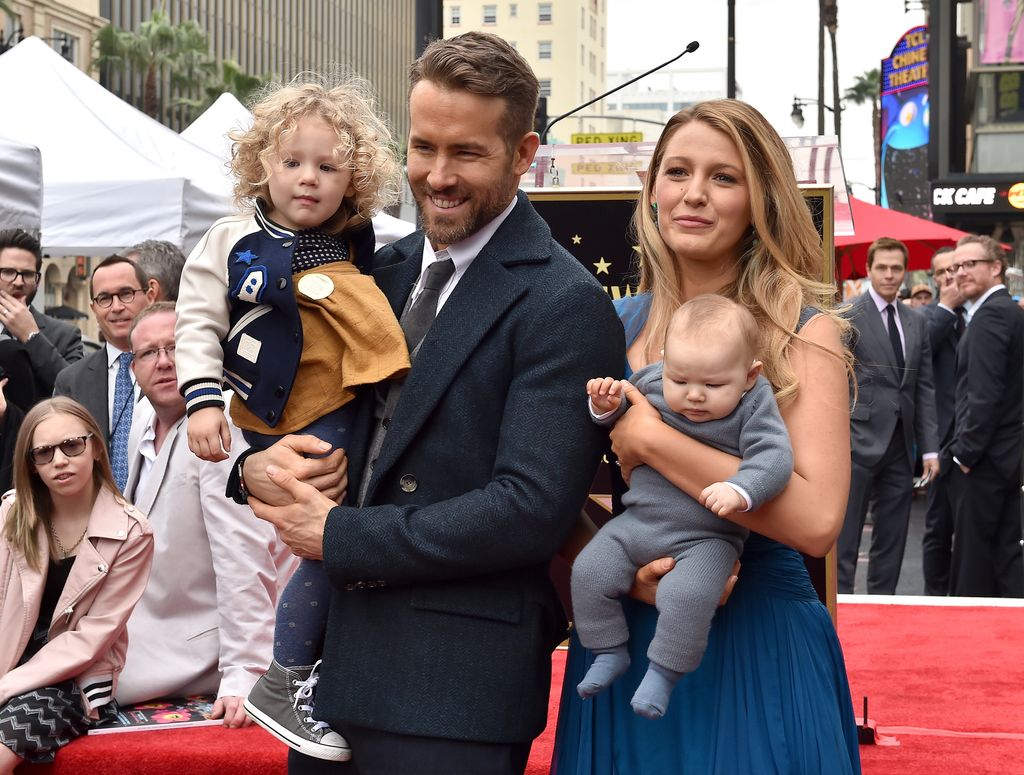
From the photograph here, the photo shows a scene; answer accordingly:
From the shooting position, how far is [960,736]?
5.10m

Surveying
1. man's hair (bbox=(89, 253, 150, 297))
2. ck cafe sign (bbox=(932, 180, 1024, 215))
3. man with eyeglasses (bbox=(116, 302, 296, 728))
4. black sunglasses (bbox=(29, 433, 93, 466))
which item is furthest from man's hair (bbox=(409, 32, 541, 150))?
ck cafe sign (bbox=(932, 180, 1024, 215))

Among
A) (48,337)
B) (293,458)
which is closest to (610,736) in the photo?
Answer: (293,458)

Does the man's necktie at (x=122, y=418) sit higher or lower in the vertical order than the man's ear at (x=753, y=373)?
lower

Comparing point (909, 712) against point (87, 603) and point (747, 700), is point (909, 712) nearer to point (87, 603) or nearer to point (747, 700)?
point (747, 700)

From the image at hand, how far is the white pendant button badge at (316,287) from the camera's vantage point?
9.18 feet

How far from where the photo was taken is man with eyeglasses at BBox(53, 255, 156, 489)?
5.71 meters

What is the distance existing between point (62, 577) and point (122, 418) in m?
1.06

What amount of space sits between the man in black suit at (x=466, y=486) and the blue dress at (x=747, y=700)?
0.84ft

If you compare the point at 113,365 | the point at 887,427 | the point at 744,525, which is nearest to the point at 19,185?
the point at 113,365

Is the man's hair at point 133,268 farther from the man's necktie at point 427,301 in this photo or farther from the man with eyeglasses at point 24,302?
the man's necktie at point 427,301

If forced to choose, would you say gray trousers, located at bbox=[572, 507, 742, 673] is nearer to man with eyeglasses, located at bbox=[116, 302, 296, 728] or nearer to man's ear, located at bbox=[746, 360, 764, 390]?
man's ear, located at bbox=[746, 360, 764, 390]

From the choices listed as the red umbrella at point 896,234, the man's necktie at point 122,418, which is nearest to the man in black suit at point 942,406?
the red umbrella at point 896,234

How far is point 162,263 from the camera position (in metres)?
6.77

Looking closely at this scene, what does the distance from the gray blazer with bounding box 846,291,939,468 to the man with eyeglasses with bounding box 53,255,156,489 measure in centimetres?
437
